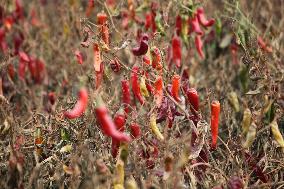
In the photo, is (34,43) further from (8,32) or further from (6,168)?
(6,168)

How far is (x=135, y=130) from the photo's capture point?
2803 mm

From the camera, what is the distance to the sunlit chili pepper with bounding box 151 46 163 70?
294cm

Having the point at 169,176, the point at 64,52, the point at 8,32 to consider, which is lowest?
the point at 169,176

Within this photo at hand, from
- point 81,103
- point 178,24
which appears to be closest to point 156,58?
point 81,103

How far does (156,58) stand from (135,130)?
408 millimetres

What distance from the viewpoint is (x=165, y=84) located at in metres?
3.04

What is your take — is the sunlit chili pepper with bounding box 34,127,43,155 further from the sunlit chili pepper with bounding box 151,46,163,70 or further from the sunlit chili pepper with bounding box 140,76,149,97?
the sunlit chili pepper with bounding box 151,46,163,70

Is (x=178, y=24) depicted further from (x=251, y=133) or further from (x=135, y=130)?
(x=251, y=133)

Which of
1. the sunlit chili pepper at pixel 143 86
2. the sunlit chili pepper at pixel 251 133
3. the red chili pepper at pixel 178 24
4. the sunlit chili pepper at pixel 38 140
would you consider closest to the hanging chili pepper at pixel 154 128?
the sunlit chili pepper at pixel 143 86

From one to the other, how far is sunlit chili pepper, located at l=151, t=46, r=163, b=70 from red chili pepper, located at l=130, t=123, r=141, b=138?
350 mm

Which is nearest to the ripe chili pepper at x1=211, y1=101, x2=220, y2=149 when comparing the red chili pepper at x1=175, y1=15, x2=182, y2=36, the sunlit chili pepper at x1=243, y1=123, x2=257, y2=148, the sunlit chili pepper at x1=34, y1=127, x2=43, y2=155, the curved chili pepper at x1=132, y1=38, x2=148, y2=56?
the sunlit chili pepper at x1=243, y1=123, x2=257, y2=148

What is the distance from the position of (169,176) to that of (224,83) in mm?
1907

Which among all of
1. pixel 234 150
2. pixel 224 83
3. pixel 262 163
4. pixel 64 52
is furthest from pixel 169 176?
pixel 64 52

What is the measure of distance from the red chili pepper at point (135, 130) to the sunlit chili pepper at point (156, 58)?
1.15 ft
